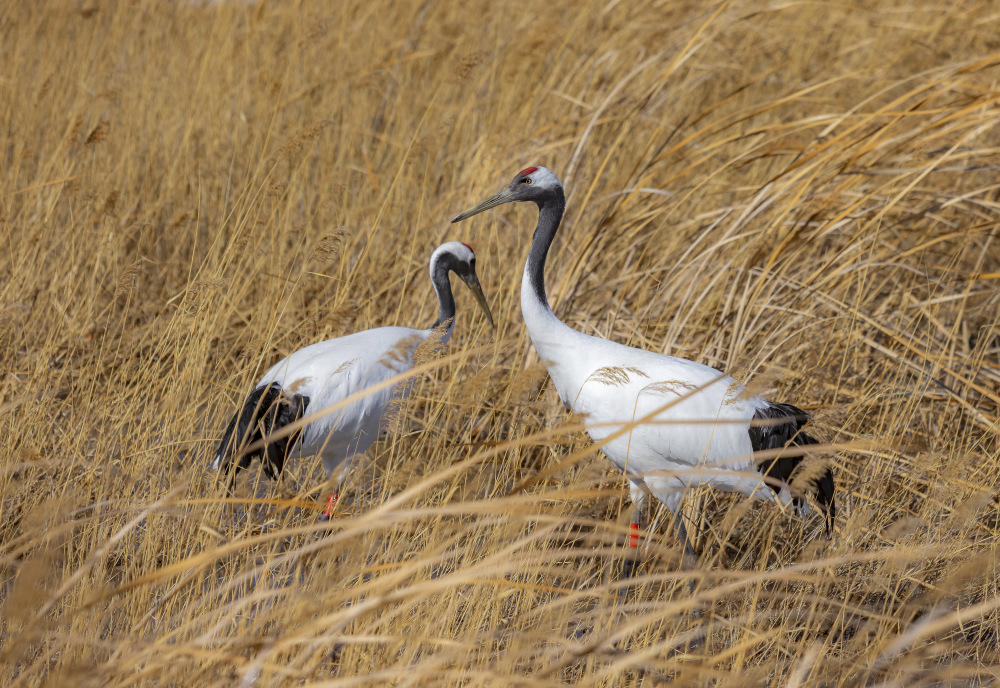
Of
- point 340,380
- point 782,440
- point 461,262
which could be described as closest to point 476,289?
point 461,262

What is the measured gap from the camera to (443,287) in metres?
3.77

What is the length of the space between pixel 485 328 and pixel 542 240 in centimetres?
72

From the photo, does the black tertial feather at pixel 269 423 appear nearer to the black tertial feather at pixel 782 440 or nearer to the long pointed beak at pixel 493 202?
the long pointed beak at pixel 493 202

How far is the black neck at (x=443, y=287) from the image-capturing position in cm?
376

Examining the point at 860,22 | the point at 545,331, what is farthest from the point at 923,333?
the point at 860,22

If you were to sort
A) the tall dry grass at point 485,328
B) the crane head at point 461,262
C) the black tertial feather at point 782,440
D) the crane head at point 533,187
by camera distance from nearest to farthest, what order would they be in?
1. the tall dry grass at point 485,328
2. the black tertial feather at point 782,440
3. the crane head at point 533,187
4. the crane head at point 461,262

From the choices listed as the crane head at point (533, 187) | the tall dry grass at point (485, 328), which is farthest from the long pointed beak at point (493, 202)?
the tall dry grass at point (485, 328)

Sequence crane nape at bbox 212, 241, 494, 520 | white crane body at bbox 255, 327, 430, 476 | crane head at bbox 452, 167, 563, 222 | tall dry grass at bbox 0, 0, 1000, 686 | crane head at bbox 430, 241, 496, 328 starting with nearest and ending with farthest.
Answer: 1. tall dry grass at bbox 0, 0, 1000, 686
2. crane nape at bbox 212, 241, 494, 520
3. white crane body at bbox 255, 327, 430, 476
4. crane head at bbox 452, 167, 563, 222
5. crane head at bbox 430, 241, 496, 328

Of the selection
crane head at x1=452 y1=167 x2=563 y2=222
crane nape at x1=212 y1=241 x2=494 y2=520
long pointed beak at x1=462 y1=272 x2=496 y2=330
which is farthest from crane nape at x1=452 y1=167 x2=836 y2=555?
long pointed beak at x1=462 y1=272 x2=496 y2=330

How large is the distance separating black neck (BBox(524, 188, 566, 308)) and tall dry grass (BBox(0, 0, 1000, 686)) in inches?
12.6

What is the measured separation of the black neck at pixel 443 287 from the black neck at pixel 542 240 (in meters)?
0.49

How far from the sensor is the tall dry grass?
1946mm

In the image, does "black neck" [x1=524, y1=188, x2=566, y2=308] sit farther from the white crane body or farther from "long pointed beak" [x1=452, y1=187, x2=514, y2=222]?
the white crane body

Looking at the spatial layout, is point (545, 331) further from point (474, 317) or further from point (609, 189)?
point (609, 189)
